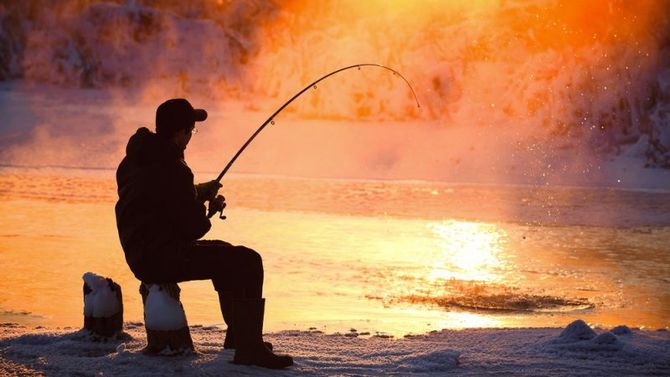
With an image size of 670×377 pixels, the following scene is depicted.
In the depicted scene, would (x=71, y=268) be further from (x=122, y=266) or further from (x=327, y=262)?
(x=327, y=262)

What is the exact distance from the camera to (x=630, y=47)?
19016 mm

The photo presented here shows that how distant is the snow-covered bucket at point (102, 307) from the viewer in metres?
5.44

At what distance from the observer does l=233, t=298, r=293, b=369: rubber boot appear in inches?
192

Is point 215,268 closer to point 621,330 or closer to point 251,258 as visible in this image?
point 251,258

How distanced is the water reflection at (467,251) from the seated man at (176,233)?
302 centimetres

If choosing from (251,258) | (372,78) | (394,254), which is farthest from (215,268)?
(372,78)

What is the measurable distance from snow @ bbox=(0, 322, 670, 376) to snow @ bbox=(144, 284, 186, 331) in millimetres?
137

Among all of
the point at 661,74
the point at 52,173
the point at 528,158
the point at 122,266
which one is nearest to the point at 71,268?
the point at 122,266

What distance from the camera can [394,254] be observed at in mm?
8875

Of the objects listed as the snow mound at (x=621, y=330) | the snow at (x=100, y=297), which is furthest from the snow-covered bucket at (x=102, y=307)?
the snow mound at (x=621, y=330)

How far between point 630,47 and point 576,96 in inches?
44.9

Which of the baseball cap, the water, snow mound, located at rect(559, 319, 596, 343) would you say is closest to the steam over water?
the water

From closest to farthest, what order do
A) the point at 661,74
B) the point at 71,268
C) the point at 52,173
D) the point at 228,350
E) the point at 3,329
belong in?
the point at 228,350
the point at 3,329
the point at 71,268
the point at 52,173
the point at 661,74

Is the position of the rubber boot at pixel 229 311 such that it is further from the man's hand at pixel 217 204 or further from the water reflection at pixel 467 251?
the water reflection at pixel 467 251
